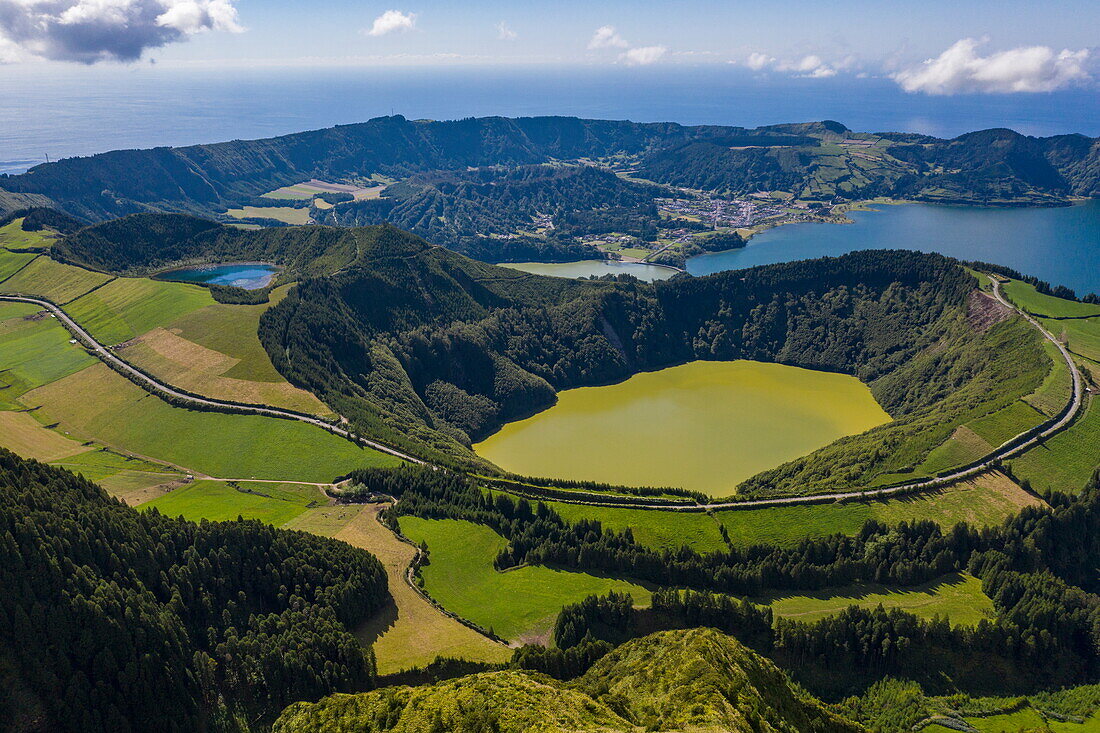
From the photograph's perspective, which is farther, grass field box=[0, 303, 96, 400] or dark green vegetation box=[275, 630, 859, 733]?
grass field box=[0, 303, 96, 400]

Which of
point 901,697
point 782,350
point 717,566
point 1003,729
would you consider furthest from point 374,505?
point 782,350

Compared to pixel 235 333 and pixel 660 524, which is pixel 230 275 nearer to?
pixel 235 333

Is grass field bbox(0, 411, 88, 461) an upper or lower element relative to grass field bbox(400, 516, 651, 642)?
upper

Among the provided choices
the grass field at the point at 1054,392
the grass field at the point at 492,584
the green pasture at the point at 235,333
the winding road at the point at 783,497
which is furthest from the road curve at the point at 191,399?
the grass field at the point at 1054,392

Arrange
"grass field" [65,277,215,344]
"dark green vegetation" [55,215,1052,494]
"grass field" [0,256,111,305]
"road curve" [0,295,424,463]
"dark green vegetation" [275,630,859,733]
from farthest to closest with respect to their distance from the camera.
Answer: "grass field" [0,256,111,305], "grass field" [65,277,215,344], "dark green vegetation" [55,215,1052,494], "road curve" [0,295,424,463], "dark green vegetation" [275,630,859,733]

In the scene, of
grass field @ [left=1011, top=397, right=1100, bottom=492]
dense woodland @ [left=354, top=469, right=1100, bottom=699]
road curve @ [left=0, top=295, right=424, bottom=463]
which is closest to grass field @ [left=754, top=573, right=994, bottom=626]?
dense woodland @ [left=354, top=469, right=1100, bottom=699]

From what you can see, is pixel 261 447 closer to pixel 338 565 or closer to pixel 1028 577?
pixel 338 565

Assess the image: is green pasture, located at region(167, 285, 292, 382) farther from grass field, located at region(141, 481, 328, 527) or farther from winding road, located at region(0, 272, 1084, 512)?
grass field, located at region(141, 481, 328, 527)

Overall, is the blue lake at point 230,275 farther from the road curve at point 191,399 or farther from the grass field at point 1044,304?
the grass field at point 1044,304
